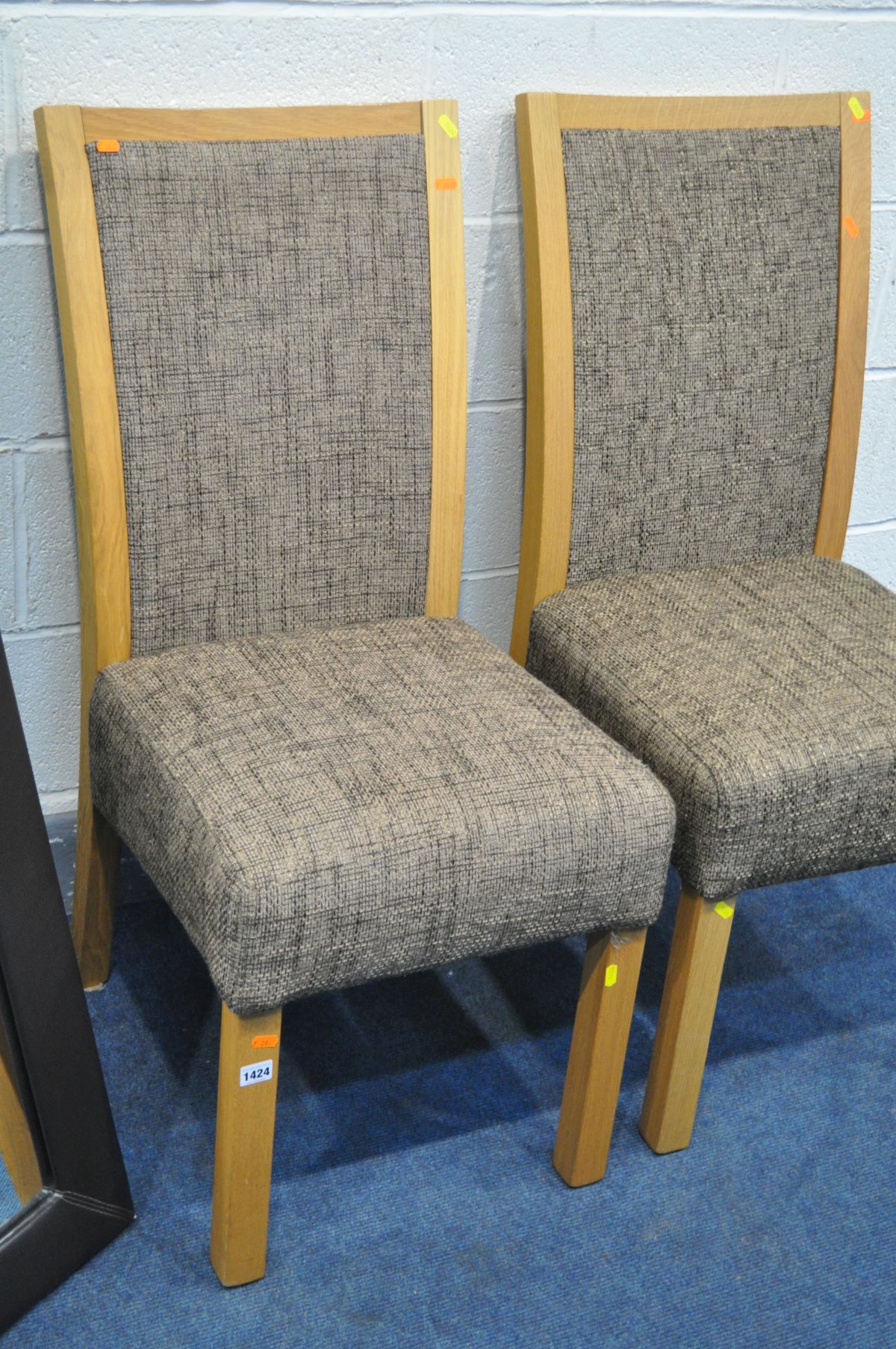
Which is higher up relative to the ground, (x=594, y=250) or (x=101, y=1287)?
(x=594, y=250)

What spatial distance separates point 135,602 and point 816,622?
68 cm

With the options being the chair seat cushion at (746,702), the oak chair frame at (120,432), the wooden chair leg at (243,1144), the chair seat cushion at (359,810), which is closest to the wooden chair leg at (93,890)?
the oak chair frame at (120,432)

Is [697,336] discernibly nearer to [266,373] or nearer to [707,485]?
[707,485]

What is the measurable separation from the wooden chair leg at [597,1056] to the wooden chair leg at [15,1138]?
479 millimetres

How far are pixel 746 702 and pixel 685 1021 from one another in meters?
0.31

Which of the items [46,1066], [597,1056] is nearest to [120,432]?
[46,1066]

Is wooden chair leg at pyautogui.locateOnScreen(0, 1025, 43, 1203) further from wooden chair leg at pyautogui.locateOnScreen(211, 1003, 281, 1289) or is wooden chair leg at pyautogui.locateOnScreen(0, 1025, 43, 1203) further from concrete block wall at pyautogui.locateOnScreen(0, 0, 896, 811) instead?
concrete block wall at pyautogui.locateOnScreen(0, 0, 896, 811)

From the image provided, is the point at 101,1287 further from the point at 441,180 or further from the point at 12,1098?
the point at 441,180

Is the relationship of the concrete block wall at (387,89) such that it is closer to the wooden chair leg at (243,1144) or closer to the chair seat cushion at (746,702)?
the chair seat cushion at (746,702)

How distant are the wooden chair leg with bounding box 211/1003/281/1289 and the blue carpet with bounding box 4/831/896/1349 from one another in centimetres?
3

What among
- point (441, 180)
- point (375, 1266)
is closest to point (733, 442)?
point (441, 180)

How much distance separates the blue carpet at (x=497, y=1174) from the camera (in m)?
1.21

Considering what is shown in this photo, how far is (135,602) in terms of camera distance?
132cm

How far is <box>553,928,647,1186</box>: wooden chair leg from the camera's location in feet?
4.15
